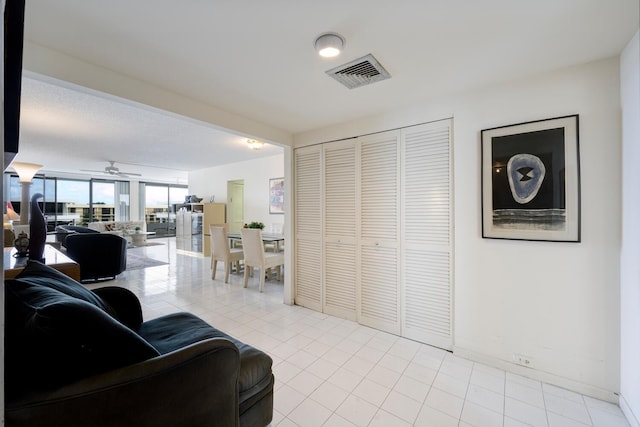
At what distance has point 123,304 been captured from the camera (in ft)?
5.87

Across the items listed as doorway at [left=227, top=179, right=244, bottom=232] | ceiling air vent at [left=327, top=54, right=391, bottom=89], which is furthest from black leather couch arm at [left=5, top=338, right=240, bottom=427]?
doorway at [left=227, top=179, right=244, bottom=232]

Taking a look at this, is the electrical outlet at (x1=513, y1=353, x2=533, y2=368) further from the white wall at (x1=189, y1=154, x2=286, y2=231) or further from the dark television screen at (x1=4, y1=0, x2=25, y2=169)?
the white wall at (x1=189, y1=154, x2=286, y2=231)

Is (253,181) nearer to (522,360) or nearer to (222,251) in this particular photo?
(222,251)

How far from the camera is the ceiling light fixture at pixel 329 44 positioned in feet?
5.17

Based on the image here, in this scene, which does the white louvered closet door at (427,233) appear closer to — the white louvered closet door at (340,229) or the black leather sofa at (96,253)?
the white louvered closet door at (340,229)

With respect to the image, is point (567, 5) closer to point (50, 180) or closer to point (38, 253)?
point (38, 253)

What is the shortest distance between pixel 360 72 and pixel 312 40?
19.5 inches

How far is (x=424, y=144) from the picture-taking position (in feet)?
8.41

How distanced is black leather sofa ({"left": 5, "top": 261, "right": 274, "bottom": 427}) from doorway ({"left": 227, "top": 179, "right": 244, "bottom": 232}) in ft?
19.1

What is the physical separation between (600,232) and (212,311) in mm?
3707

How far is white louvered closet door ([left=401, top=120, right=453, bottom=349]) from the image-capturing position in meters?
2.45

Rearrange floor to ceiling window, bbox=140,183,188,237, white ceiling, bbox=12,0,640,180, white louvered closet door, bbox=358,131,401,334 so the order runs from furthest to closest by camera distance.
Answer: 1. floor to ceiling window, bbox=140,183,188,237
2. white louvered closet door, bbox=358,131,401,334
3. white ceiling, bbox=12,0,640,180

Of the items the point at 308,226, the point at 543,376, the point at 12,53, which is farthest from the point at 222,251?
the point at 543,376

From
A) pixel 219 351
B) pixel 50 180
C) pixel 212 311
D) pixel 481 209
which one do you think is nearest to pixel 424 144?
pixel 481 209
